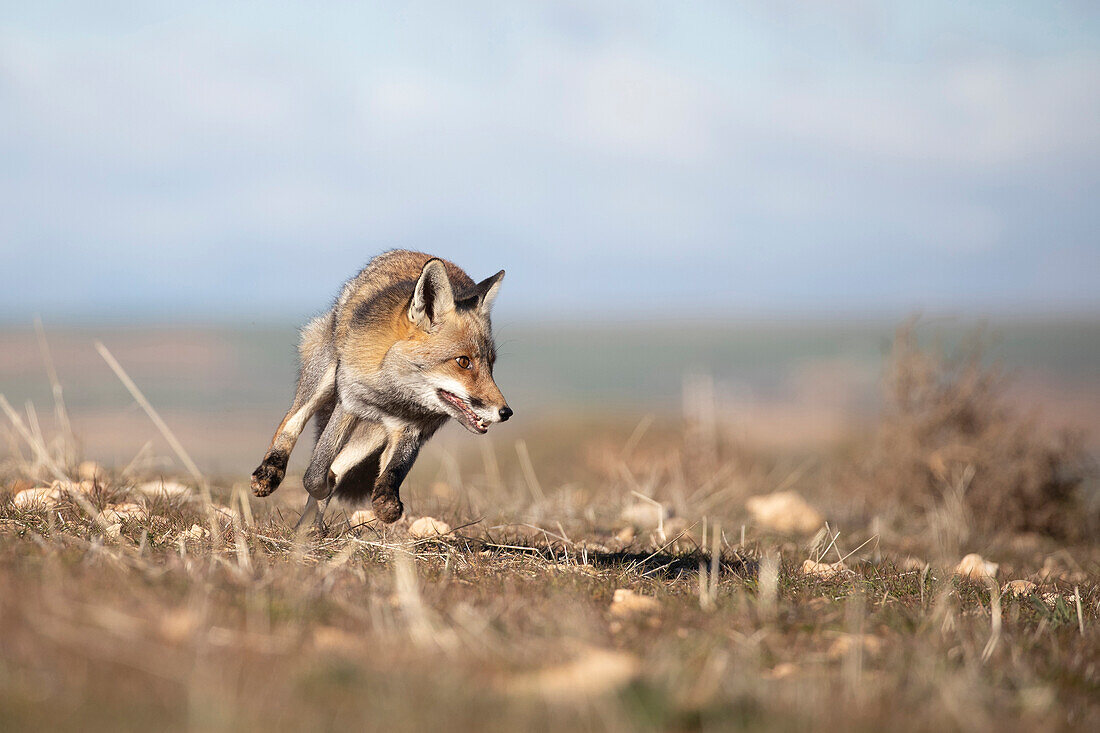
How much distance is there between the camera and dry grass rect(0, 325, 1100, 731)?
2668mm

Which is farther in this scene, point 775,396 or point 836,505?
point 775,396

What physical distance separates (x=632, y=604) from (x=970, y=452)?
28.0ft

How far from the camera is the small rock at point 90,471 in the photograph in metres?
6.52

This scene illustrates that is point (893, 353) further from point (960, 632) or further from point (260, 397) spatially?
point (260, 397)

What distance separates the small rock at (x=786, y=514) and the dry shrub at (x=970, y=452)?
6.80ft

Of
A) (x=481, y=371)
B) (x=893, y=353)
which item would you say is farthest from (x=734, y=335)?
(x=481, y=371)

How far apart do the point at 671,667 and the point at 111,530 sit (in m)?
3.33

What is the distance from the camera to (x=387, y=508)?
5535 millimetres

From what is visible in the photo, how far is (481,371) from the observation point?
236 inches

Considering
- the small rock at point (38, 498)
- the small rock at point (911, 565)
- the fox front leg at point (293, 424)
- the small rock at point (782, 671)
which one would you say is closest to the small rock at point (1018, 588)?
the small rock at point (911, 565)

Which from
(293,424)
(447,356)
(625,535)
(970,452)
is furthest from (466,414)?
(970,452)

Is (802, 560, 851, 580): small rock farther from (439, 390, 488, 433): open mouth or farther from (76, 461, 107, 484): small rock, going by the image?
(76, 461, 107, 484): small rock

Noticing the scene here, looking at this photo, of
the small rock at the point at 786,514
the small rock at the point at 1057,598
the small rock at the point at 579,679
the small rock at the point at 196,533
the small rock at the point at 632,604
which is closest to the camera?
the small rock at the point at 579,679

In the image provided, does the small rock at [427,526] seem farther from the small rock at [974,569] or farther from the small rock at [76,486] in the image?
the small rock at [974,569]
